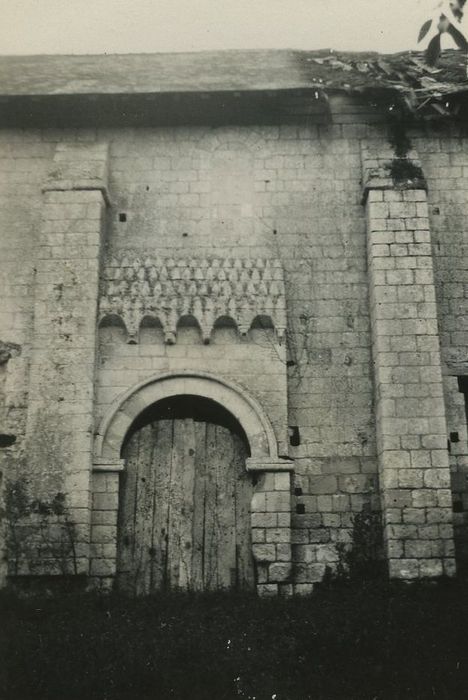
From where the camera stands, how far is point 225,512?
9.38m

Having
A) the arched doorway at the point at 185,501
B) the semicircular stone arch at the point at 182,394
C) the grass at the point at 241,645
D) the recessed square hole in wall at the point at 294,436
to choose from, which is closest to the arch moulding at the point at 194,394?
the semicircular stone arch at the point at 182,394

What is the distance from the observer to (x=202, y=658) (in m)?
7.18

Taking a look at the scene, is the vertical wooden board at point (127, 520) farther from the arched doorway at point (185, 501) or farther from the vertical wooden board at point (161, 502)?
the vertical wooden board at point (161, 502)

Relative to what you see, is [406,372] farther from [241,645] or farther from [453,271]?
[241,645]

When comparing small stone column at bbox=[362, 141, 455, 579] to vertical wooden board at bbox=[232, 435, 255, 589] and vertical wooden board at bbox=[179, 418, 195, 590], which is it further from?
vertical wooden board at bbox=[179, 418, 195, 590]

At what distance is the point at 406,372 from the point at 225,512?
2.53 m

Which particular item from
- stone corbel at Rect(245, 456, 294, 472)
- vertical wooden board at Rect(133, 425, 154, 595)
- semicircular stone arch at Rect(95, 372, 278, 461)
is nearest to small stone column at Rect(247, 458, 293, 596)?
stone corbel at Rect(245, 456, 294, 472)

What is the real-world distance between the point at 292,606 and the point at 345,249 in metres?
4.23

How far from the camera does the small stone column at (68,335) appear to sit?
8938 mm

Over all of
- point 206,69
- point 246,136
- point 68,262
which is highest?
point 206,69

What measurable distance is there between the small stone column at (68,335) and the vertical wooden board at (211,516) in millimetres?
1334

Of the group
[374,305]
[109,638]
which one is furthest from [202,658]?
[374,305]

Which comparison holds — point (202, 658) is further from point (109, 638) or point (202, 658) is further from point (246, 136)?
point (246, 136)

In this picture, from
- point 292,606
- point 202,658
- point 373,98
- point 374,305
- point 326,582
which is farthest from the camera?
point 373,98
